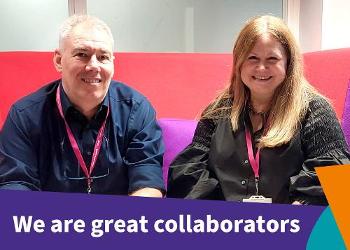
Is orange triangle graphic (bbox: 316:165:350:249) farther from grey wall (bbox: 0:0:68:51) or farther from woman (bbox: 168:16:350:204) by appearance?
grey wall (bbox: 0:0:68:51)

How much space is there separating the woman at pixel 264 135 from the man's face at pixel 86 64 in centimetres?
40

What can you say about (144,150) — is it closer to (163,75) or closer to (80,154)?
(80,154)

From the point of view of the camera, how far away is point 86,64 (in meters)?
1.50

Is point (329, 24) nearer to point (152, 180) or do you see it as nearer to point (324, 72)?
point (324, 72)

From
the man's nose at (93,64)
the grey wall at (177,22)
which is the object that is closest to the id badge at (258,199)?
the man's nose at (93,64)

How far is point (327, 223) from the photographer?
31.7 inches

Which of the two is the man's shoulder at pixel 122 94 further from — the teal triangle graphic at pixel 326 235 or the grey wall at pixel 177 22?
the grey wall at pixel 177 22

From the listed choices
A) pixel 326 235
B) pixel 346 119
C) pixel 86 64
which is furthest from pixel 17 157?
pixel 346 119

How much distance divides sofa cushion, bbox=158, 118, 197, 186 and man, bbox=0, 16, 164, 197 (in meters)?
0.21

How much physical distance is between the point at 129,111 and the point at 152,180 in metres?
0.28

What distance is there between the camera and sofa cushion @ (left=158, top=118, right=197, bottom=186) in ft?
5.81

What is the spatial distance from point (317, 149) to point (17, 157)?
0.98m

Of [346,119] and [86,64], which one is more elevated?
[86,64]

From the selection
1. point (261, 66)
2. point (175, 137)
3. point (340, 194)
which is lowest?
point (175, 137)
